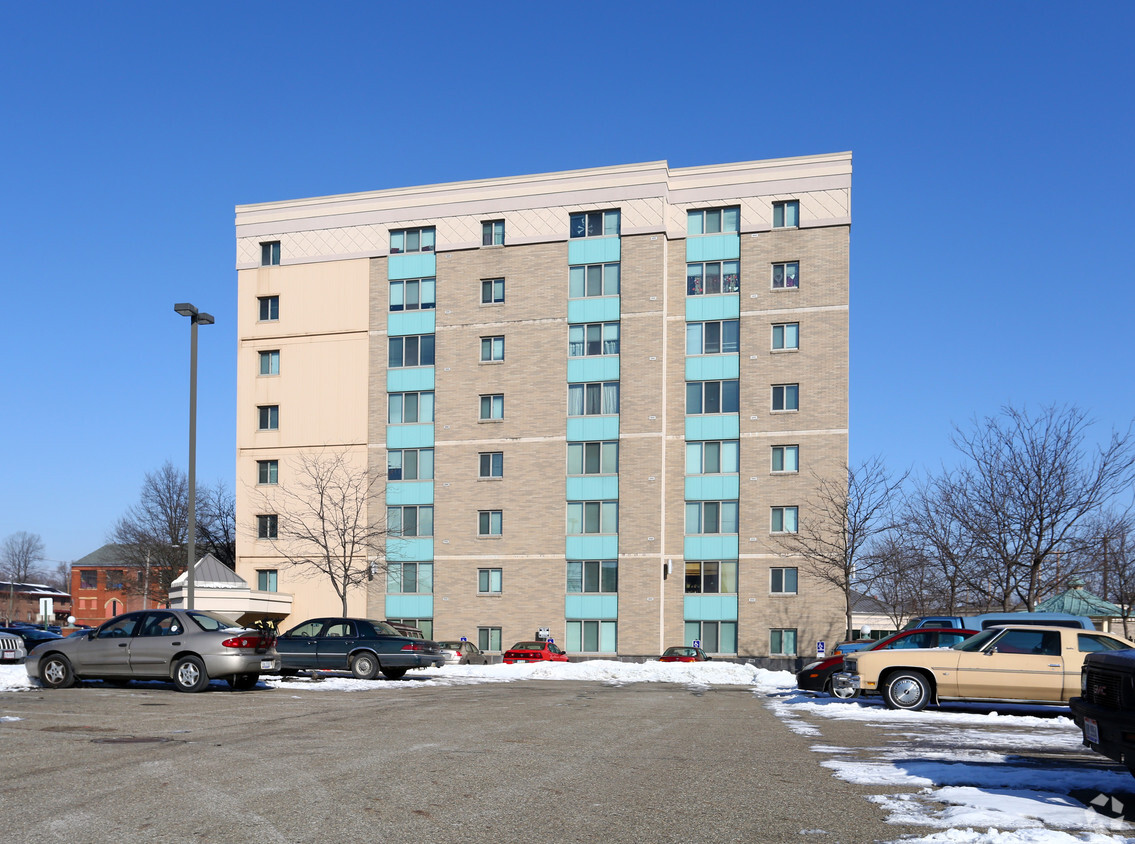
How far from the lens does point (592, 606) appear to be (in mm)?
52062

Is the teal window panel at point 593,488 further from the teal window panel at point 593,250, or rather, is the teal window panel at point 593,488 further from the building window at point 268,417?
the building window at point 268,417

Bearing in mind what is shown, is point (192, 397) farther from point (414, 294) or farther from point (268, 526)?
point (268, 526)

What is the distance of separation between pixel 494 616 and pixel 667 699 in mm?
31937

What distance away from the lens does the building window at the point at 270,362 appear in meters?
58.0

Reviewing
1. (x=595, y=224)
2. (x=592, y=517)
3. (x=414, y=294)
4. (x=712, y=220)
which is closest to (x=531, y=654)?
(x=592, y=517)

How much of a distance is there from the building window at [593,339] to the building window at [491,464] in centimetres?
604

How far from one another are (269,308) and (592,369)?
18.0 m

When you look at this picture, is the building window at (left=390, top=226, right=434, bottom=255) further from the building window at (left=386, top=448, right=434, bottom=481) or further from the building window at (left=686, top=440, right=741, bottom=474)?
the building window at (left=686, top=440, right=741, bottom=474)

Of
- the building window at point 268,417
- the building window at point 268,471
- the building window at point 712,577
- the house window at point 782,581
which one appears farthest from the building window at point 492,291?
the house window at point 782,581

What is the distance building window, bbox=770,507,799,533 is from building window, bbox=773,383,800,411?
4615 millimetres

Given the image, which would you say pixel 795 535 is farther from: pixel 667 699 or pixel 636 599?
pixel 667 699

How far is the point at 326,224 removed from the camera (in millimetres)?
57844

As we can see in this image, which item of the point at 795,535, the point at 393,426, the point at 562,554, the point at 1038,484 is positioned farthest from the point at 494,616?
the point at 1038,484

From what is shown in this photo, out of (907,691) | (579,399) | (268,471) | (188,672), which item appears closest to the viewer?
(907,691)
